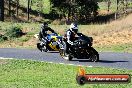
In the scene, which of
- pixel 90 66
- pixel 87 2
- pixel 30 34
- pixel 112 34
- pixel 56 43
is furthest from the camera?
pixel 87 2

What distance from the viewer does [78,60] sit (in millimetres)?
22375

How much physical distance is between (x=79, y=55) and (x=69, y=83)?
6.74m

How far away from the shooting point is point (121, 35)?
32.4 m

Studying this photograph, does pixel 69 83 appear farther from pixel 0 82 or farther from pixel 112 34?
pixel 112 34

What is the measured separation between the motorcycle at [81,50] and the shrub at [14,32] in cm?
1338

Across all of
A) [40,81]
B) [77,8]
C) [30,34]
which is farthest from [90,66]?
[77,8]

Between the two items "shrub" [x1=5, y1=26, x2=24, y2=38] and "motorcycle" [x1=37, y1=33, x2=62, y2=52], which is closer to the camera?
"motorcycle" [x1=37, y1=33, x2=62, y2=52]

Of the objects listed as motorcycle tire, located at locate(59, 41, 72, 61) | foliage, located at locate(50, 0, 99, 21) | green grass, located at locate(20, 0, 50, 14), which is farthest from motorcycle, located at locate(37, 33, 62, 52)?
green grass, located at locate(20, 0, 50, 14)

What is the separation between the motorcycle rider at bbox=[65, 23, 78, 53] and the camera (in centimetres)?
2195

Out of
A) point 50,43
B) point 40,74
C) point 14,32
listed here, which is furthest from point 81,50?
point 14,32

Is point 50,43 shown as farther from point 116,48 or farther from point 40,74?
point 40,74

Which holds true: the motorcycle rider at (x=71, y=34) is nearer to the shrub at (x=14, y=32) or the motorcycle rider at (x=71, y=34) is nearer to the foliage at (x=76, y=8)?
the shrub at (x=14, y=32)

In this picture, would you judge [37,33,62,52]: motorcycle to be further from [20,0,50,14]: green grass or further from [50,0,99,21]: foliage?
[20,0,50,14]: green grass

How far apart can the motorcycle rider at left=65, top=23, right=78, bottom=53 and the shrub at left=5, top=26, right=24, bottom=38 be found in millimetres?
13799
